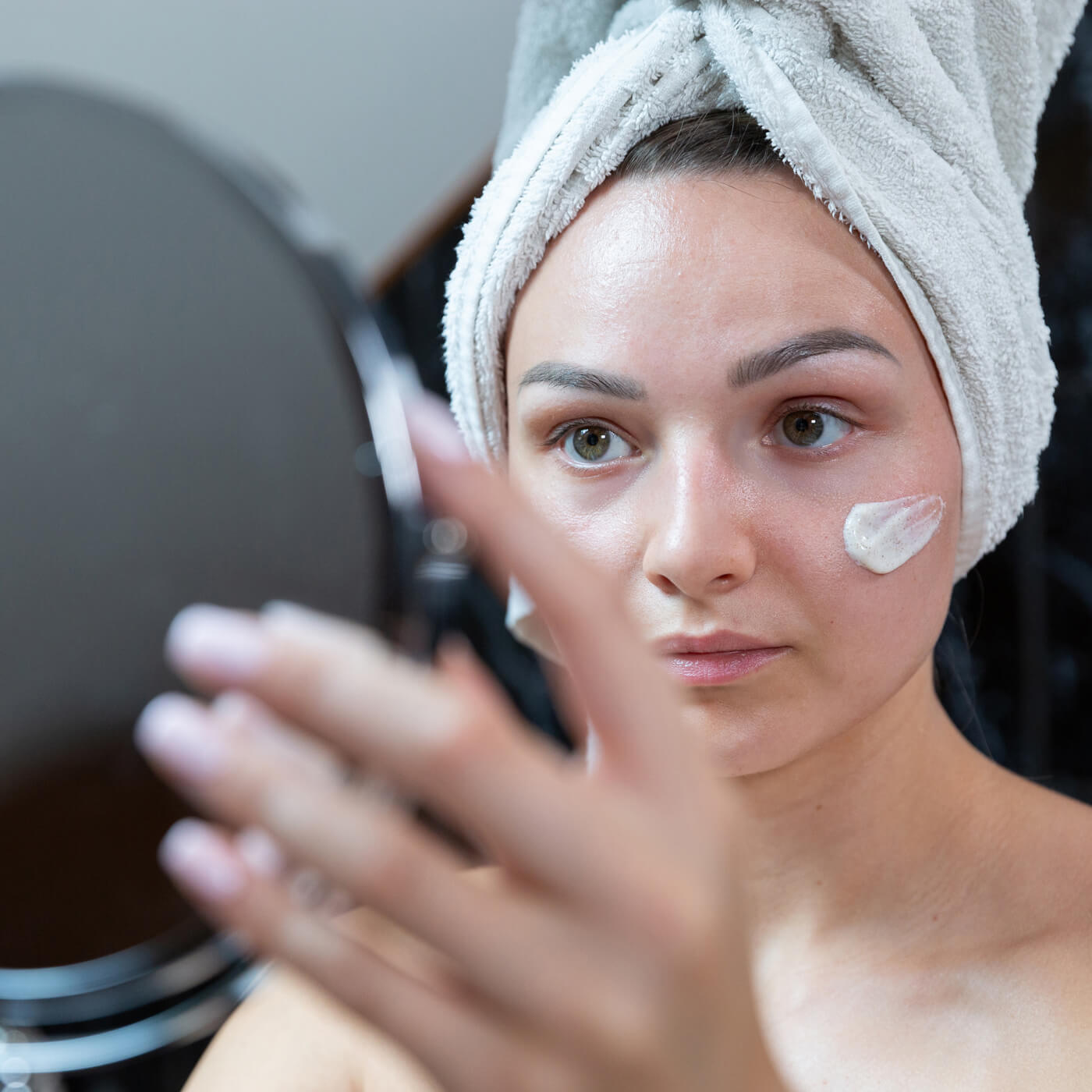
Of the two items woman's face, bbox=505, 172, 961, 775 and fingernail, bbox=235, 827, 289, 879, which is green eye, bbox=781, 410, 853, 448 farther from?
fingernail, bbox=235, 827, 289, 879

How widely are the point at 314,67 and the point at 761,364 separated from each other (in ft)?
2.53

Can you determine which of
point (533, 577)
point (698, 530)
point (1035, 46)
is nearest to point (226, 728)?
point (533, 577)

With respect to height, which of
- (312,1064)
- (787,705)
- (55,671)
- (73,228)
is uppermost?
(73,228)

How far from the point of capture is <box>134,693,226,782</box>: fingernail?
26 centimetres

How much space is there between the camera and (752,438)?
0.58 meters

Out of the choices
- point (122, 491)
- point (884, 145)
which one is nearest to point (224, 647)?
point (122, 491)

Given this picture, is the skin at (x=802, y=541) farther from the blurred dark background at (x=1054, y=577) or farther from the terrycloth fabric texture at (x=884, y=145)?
the blurred dark background at (x=1054, y=577)

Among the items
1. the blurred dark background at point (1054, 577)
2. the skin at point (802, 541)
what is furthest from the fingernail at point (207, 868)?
the blurred dark background at point (1054, 577)

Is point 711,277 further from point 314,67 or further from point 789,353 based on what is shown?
point 314,67

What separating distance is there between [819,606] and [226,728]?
0.38 meters

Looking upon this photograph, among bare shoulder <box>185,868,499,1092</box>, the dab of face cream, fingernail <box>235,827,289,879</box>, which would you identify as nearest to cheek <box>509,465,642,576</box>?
the dab of face cream

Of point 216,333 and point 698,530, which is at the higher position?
point 216,333

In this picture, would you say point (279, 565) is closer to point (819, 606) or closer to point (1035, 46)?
point (819, 606)

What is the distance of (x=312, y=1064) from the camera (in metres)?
0.69
